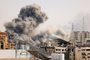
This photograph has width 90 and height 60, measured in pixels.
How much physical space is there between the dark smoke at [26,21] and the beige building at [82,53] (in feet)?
2.41

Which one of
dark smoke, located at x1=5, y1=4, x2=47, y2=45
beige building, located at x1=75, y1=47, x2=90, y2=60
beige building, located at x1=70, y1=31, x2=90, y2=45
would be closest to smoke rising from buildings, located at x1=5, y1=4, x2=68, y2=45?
dark smoke, located at x1=5, y1=4, x2=47, y2=45

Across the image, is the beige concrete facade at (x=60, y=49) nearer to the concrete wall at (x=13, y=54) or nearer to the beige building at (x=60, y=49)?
the beige building at (x=60, y=49)

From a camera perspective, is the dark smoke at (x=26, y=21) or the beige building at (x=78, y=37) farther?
the beige building at (x=78, y=37)

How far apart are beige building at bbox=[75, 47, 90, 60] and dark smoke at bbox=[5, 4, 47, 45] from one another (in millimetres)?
736

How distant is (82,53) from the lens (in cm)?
397

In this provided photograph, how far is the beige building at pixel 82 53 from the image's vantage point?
396 cm

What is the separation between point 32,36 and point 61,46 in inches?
19.6

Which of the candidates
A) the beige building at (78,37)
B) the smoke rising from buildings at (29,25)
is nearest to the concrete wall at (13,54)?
the smoke rising from buildings at (29,25)

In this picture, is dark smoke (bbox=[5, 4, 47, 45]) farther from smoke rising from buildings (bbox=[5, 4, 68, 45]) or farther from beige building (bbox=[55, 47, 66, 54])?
beige building (bbox=[55, 47, 66, 54])

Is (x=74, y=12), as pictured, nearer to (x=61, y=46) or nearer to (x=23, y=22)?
(x=61, y=46)

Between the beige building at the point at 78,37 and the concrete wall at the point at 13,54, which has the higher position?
the beige building at the point at 78,37

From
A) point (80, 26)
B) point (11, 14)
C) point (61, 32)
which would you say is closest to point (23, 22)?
point (11, 14)

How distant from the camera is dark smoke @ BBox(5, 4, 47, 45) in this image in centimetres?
386

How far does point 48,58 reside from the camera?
12.7 feet
